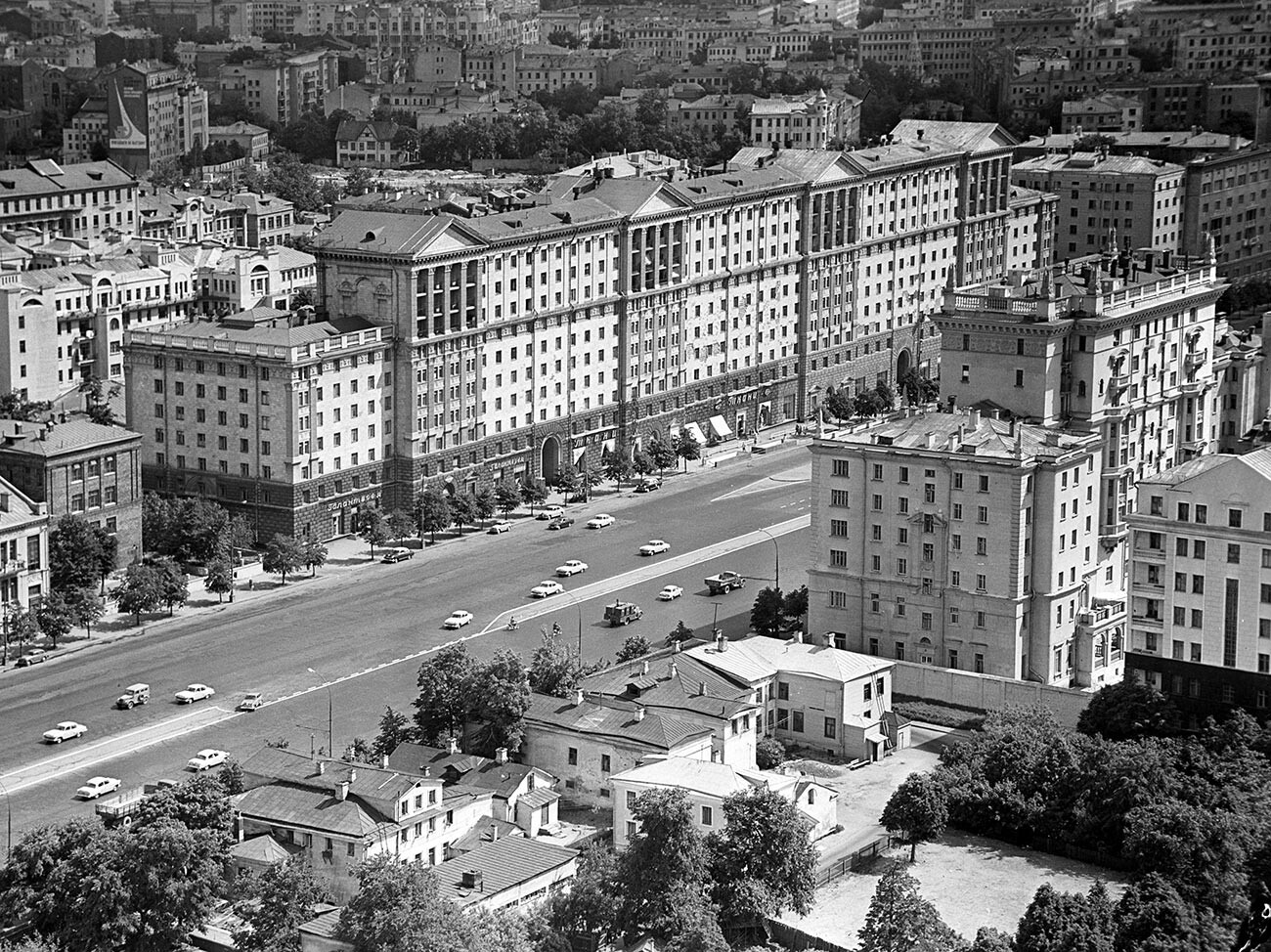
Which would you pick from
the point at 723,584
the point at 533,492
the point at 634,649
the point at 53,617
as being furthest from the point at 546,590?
the point at 53,617

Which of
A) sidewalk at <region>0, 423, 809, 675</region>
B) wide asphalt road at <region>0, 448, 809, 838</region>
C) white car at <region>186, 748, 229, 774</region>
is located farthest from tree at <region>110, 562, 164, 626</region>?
white car at <region>186, 748, 229, 774</region>

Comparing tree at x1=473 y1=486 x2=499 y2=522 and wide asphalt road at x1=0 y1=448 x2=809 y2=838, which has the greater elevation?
tree at x1=473 y1=486 x2=499 y2=522

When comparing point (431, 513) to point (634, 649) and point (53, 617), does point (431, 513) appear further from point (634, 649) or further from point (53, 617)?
point (634, 649)

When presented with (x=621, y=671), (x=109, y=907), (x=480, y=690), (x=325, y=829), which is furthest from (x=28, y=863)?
(x=621, y=671)

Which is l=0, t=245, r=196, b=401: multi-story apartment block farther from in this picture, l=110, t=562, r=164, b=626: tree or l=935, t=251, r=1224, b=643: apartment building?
l=935, t=251, r=1224, b=643: apartment building

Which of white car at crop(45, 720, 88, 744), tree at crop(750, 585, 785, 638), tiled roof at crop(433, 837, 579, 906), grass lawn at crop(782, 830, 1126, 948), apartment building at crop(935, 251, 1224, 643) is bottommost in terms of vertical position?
grass lawn at crop(782, 830, 1126, 948)

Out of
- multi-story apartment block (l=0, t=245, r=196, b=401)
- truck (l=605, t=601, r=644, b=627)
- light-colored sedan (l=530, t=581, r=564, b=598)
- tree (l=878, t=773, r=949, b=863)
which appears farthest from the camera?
multi-story apartment block (l=0, t=245, r=196, b=401)

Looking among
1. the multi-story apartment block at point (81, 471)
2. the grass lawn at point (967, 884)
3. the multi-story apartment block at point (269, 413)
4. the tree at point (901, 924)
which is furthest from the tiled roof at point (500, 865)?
the multi-story apartment block at point (269, 413)

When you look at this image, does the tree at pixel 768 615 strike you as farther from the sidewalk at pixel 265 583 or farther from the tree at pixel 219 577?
the tree at pixel 219 577

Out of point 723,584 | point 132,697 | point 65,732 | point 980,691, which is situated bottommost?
point 65,732
